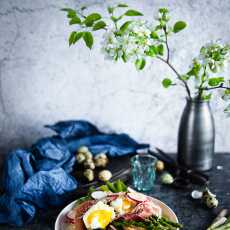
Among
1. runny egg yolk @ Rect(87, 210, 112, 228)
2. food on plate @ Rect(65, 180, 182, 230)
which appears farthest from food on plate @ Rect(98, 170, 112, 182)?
runny egg yolk @ Rect(87, 210, 112, 228)

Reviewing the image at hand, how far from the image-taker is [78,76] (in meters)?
1.38

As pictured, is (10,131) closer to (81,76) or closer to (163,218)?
(81,76)

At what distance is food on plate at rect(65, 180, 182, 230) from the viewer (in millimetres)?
887

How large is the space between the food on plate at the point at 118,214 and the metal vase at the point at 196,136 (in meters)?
0.30

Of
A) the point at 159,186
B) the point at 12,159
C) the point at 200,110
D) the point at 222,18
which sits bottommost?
the point at 159,186

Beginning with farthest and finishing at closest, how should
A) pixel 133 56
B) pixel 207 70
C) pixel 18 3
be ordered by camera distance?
1. pixel 18 3
2. pixel 207 70
3. pixel 133 56

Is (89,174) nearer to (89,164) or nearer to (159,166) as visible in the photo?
(89,164)

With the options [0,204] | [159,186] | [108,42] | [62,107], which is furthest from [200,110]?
[0,204]

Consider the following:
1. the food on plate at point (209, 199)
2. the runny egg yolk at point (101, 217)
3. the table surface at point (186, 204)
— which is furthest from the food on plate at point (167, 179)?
the runny egg yolk at point (101, 217)

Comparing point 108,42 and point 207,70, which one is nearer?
point 108,42


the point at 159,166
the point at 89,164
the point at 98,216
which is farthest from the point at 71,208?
the point at 159,166

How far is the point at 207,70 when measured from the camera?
1174mm

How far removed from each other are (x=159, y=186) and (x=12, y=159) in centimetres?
47

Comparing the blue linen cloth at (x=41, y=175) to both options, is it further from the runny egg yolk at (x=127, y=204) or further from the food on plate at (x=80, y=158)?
the runny egg yolk at (x=127, y=204)
